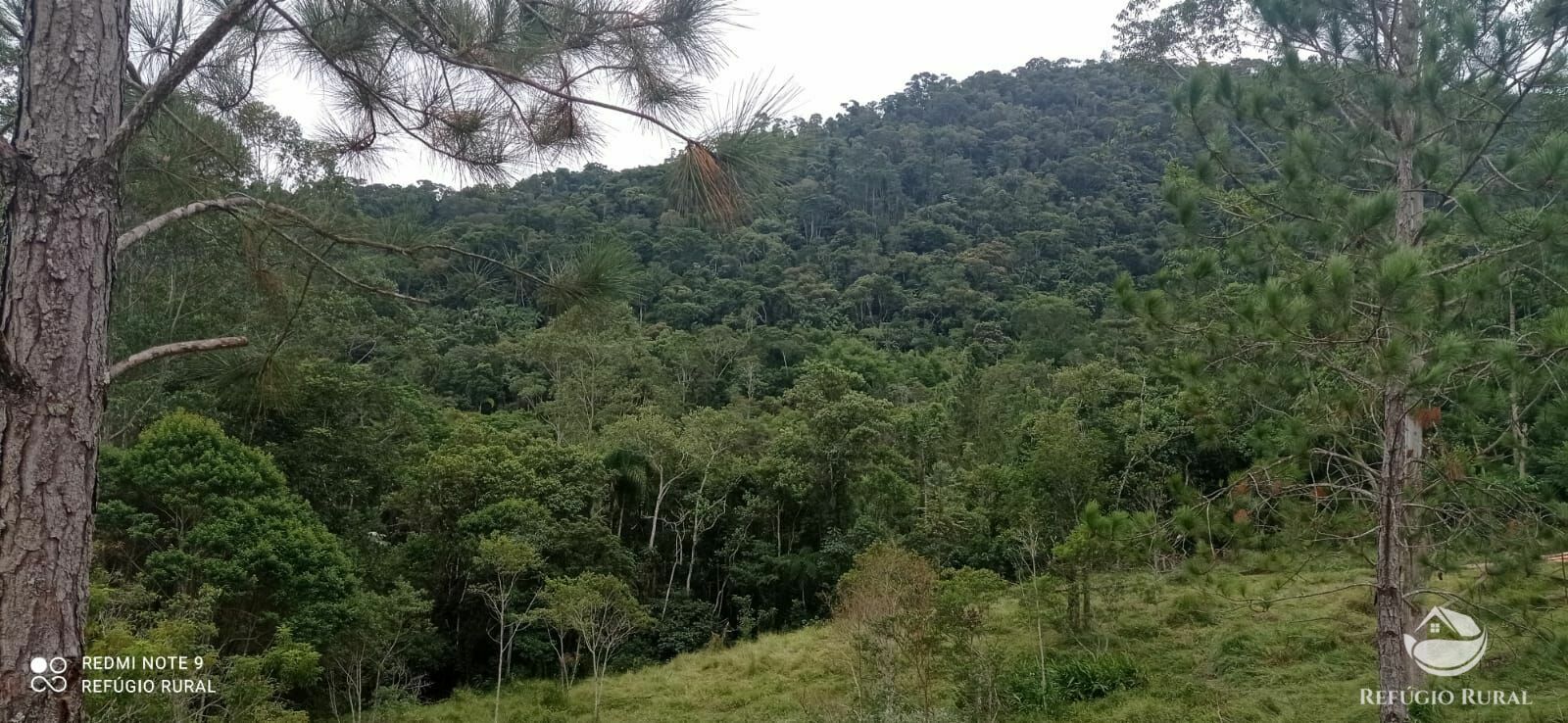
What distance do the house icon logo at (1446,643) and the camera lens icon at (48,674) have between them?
542cm

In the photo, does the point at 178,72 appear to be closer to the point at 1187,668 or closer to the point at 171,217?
the point at 171,217

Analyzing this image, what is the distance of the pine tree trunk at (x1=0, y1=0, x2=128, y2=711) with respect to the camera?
1.41 m

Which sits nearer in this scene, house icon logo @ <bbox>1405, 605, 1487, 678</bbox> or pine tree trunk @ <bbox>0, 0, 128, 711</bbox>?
pine tree trunk @ <bbox>0, 0, 128, 711</bbox>

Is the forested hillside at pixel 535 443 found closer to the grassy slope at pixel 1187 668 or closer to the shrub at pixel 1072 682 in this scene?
the grassy slope at pixel 1187 668

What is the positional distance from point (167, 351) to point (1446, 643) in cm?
602

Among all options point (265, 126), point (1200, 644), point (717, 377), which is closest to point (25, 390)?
point (265, 126)

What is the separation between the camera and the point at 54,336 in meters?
1.47

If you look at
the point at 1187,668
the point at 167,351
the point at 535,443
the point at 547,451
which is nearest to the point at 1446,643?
the point at 1187,668

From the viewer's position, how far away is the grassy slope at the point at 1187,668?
19.0 ft

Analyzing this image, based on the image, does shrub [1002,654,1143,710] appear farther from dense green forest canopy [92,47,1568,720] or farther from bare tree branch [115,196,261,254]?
bare tree branch [115,196,261,254]

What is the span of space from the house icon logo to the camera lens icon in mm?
5420

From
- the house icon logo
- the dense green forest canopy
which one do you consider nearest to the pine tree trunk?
the dense green forest canopy

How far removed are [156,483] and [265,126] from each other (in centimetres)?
702

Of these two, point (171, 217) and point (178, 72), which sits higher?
point (178, 72)
